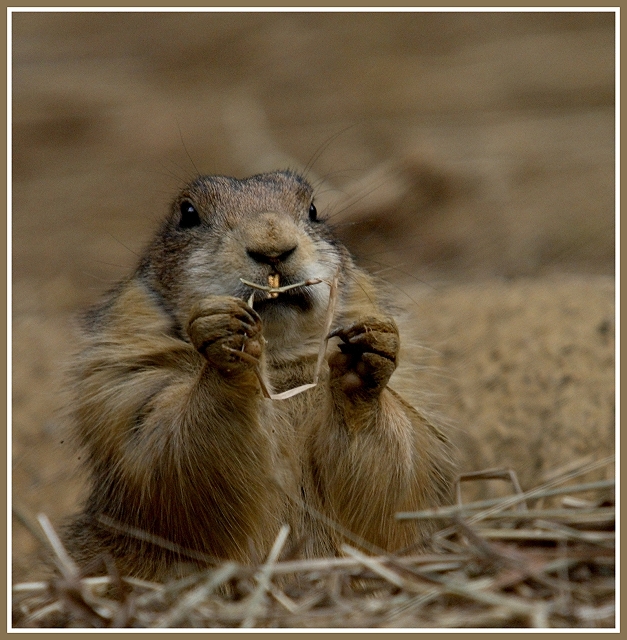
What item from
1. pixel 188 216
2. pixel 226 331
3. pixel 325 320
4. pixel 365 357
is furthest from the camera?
pixel 188 216

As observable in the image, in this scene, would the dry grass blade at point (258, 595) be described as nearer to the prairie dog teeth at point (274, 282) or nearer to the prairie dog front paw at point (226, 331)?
the prairie dog front paw at point (226, 331)

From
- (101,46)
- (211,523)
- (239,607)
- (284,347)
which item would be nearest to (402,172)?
(101,46)

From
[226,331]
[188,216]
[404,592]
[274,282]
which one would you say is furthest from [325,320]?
[404,592]

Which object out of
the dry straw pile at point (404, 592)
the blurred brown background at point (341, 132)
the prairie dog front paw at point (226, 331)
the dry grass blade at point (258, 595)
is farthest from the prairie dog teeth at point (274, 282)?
the blurred brown background at point (341, 132)

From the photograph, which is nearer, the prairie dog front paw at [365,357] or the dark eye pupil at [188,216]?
the prairie dog front paw at [365,357]

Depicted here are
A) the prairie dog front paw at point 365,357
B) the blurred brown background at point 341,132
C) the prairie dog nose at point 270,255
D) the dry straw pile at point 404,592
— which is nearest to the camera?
the dry straw pile at point 404,592

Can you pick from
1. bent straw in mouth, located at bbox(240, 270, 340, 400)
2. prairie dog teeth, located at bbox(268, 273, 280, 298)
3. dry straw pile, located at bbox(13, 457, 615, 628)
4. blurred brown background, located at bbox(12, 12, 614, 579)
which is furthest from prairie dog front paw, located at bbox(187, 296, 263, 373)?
blurred brown background, located at bbox(12, 12, 614, 579)

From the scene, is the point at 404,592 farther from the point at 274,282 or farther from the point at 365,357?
the point at 274,282
